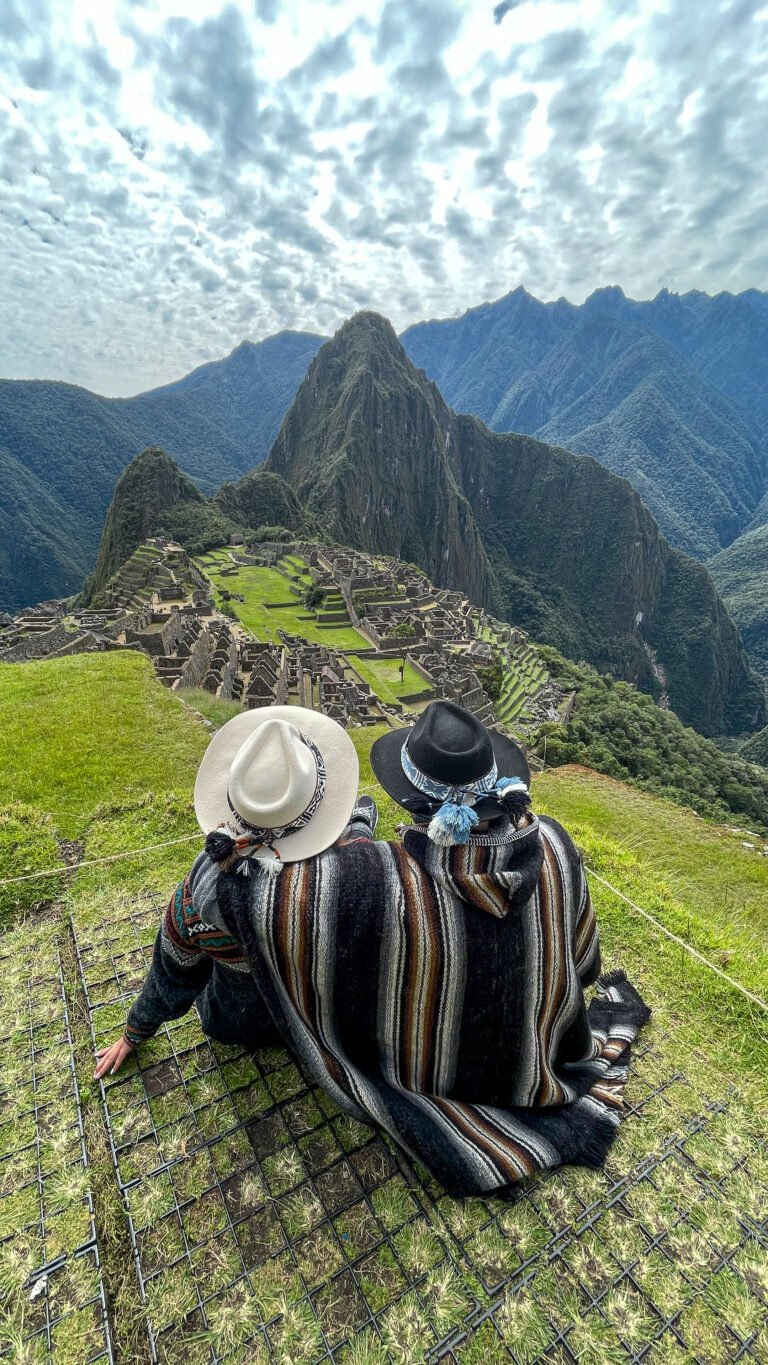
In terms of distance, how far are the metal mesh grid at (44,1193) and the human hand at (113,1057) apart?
3.4 inches

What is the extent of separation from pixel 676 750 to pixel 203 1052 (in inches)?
1003

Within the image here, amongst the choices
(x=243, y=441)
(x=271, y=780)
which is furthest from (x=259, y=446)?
(x=271, y=780)

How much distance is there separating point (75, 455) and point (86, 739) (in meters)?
114

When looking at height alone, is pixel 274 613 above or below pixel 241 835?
above

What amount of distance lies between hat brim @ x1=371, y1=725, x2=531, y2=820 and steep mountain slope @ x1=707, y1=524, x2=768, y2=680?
97.9m

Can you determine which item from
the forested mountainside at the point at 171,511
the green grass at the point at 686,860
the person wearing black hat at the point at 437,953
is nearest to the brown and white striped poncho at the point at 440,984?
the person wearing black hat at the point at 437,953

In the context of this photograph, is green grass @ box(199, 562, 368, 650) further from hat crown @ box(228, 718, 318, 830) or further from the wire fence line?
hat crown @ box(228, 718, 318, 830)

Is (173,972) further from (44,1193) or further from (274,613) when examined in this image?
(274,613)

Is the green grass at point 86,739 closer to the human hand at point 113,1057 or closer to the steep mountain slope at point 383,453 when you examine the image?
the human hand at point 113,1057

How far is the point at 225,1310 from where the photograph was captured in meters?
1.50

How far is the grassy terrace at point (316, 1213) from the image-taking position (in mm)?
1467

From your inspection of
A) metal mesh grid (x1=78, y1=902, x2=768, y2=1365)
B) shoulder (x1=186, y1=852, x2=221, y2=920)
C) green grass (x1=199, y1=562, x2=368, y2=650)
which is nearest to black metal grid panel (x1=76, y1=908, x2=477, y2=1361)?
metal mesh grid (x1=78, y1=902, x2=768, y2=1365)

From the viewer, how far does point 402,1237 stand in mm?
1658

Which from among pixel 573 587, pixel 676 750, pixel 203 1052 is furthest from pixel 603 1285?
pixel 573 587
